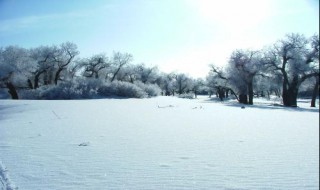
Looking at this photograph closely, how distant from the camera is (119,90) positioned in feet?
130

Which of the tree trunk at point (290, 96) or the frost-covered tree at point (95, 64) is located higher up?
the frost-covered tree at point (95, 64)

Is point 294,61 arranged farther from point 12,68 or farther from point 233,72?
point 12,68

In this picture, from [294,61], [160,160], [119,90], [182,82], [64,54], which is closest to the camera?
[160,160]

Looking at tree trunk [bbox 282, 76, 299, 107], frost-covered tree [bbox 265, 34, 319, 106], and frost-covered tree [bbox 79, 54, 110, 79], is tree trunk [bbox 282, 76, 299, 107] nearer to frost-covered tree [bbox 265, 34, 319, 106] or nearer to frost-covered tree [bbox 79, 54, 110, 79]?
frost-covered tree [bbox 265, 34, 319, 106]

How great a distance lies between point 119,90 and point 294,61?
22483 millimetres

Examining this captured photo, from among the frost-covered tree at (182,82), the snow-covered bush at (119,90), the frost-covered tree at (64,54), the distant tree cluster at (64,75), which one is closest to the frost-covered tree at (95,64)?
the distant tree cluster at (64,75)

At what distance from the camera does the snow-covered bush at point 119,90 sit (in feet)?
126

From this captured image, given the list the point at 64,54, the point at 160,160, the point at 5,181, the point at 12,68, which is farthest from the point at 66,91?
the point at 5,181

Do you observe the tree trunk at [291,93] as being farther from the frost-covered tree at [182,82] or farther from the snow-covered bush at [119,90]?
the frost-covered tree at [182,82]

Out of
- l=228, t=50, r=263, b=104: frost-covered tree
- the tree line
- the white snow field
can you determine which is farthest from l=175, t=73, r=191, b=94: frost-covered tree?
the white snow field

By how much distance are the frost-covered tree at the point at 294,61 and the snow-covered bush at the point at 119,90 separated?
59.9 feet

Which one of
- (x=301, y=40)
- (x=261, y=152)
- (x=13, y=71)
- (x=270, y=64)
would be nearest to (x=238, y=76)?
(x=270, y=64)

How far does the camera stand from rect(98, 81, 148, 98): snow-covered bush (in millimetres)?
38406

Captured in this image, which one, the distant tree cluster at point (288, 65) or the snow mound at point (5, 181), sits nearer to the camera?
the snow mound at point (5, 181)
